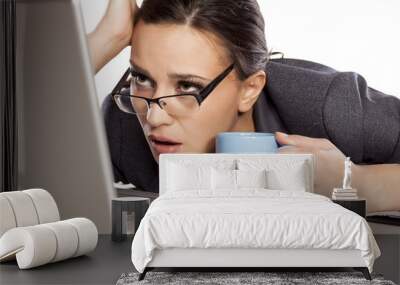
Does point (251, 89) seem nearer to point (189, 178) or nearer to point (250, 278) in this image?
point (189, 178)

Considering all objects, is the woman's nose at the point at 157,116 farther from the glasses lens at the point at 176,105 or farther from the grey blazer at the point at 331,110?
the grey blazer at the point at 331,110

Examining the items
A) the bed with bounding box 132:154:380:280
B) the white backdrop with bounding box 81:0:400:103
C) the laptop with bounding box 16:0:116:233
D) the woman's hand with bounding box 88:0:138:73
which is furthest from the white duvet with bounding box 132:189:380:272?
the woman's hand with bounding box 88:0:138:73

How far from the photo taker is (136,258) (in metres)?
4.81

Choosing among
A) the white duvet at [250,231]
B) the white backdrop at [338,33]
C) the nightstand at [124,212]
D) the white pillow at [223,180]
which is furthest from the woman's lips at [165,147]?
the white duvet at [250,231]

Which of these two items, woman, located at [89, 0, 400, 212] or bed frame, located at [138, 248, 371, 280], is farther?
woman, located at [89, 0, 400, 212]

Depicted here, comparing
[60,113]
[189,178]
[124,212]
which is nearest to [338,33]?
[189,178]

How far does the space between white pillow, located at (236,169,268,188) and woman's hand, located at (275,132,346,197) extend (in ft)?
2.61

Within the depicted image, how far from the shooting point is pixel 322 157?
6.94 meters

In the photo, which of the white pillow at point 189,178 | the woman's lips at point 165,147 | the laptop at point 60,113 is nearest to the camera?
the white pillow at point 189,178

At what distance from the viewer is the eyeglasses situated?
682 centimetres

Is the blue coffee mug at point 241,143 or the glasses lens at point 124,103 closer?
the blue coffee mug at point 241,143

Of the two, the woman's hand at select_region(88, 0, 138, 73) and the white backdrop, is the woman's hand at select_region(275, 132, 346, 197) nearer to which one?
the white backdrop

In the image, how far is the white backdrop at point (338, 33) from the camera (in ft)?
22.9

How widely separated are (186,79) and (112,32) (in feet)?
3.15
